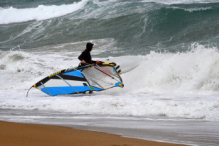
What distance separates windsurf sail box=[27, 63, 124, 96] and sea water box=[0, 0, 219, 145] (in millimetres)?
254

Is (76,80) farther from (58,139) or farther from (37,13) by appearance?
(37,13)

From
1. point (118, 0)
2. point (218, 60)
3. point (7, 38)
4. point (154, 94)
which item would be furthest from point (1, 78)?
point (118, 0)

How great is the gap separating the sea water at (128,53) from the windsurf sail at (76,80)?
0.25 meters

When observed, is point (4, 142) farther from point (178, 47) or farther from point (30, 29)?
point (30, 29)

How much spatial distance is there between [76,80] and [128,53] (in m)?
7.45

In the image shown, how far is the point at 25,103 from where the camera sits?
23.7 ft

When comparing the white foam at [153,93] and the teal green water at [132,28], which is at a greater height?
the teal green water at [132,28]

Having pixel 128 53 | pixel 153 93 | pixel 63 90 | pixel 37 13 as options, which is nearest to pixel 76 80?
pixel 63 90

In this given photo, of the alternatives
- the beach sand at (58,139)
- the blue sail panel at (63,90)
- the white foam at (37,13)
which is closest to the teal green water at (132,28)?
the white foam at (37,13)

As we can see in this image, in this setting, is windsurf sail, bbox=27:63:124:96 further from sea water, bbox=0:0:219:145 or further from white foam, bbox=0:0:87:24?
white foam, bbox=0:0:87:24

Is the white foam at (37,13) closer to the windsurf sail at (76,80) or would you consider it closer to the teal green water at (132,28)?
the teal green water at (132,28)

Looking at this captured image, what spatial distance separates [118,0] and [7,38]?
9497 millimetres

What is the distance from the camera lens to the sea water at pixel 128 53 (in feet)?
21.7

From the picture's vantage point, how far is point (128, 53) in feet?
50.3
